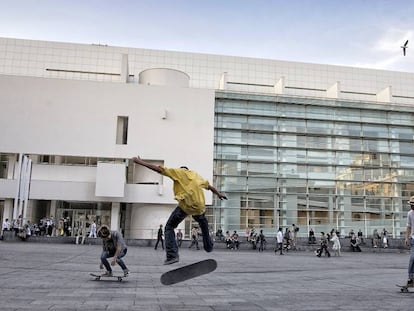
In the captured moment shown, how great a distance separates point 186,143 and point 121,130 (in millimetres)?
6424

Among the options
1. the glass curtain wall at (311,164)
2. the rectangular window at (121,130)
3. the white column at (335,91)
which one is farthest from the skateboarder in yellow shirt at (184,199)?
the white column at (335,91)

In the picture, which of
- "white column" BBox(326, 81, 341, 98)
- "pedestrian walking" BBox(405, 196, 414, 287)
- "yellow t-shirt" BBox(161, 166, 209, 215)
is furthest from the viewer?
"white column" BBox(326, 81, 341, 98)

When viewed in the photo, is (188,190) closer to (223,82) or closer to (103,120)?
(103,120)

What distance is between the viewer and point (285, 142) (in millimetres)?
43938

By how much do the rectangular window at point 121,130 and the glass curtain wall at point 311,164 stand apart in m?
8.86

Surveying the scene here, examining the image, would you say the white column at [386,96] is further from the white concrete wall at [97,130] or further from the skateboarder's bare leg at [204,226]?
the skateboarder's bare leg at [204,226]

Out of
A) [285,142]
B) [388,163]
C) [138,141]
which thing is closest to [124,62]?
[138,141]

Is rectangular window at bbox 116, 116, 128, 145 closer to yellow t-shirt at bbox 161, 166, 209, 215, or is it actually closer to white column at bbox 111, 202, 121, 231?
white column at bbox 111, 202, 121, 231

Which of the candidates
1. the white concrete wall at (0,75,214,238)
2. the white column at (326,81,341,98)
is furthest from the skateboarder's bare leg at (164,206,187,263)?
the white column at (326,81,341,98)

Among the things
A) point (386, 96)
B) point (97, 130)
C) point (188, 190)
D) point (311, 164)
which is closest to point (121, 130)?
point (97, 130)

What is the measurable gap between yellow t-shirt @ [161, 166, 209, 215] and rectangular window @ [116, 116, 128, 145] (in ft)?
109

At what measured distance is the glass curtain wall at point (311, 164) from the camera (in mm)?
42562

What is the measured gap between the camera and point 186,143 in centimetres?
3925

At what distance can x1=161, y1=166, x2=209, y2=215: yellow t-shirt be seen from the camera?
7.25 m
